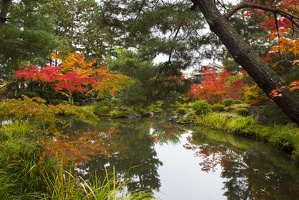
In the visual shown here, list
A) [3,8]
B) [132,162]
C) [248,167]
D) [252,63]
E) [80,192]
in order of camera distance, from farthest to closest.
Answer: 1. [132,162]
2. [248,167]
3. [3,8]
4. [252,63]
5. [80,192]

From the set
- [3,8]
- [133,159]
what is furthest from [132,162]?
[3,8]

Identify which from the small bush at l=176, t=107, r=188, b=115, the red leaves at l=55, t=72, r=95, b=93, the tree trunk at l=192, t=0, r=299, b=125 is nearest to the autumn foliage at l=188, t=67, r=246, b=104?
the small bush at l=176, t=107, r=188, b=115

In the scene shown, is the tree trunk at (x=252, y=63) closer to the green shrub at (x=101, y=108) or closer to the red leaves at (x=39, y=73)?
the red leaves at (x=39, y=73)

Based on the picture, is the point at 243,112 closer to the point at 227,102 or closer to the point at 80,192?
the point at 227,102

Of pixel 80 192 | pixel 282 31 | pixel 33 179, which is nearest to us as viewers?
pixel 80 192

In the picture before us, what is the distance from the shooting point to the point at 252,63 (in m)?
3.28

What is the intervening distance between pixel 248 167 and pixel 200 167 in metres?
1.01

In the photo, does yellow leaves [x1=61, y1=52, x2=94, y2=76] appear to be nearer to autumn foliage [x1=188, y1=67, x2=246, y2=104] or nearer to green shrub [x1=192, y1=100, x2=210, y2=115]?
autumn foliage [x1=188, y1=67, x2=246, y2=104]

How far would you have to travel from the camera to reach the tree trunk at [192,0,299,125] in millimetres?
3176

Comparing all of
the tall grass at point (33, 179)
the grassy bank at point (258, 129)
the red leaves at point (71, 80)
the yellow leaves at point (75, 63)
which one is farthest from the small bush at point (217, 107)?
the tall grass at point (33, 179)

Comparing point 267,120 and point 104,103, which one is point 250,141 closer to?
point 267,120

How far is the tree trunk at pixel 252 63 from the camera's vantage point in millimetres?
3176

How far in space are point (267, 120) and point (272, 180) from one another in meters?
3.90

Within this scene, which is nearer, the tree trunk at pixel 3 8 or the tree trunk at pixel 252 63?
the tree trunk at pixel 252 63
